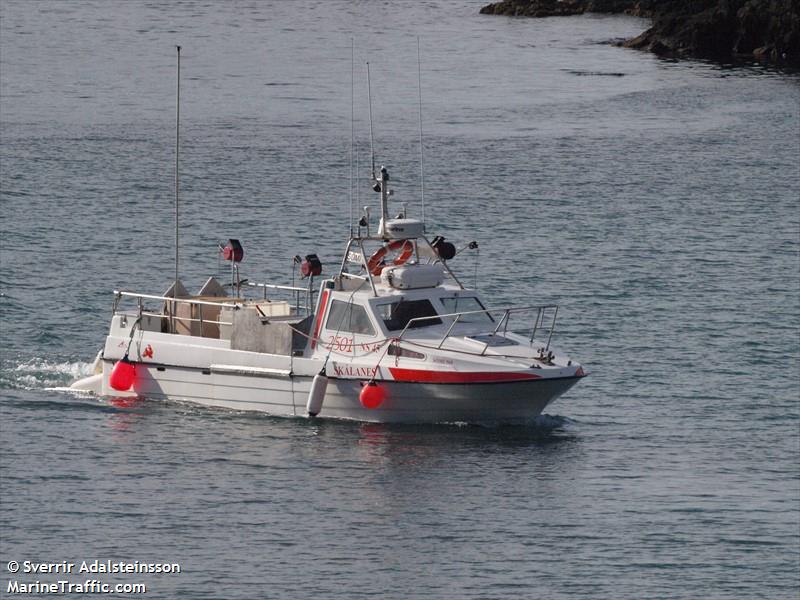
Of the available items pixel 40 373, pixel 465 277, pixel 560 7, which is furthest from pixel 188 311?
pixel 560 7

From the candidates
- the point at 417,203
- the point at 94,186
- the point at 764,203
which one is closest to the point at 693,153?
the point at 764,203

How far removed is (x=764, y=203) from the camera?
229ft

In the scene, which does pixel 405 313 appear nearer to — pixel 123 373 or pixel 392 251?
pixel 392 251

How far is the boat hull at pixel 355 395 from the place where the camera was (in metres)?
39.4

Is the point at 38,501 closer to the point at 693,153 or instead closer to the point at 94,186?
the point at 94,186

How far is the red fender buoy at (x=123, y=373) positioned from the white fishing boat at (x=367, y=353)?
2cm

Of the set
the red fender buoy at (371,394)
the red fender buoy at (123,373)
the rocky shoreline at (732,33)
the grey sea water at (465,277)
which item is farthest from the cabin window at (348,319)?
the rocky shoreline at (732,33)

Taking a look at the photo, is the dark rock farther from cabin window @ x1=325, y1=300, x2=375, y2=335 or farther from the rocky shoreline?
cabin window @ x1=325, y1=300, x2=375, y2=335

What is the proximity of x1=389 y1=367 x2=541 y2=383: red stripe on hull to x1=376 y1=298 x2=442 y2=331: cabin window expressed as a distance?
1.25 m

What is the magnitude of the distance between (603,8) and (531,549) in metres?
109

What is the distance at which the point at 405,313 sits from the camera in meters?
40.6
